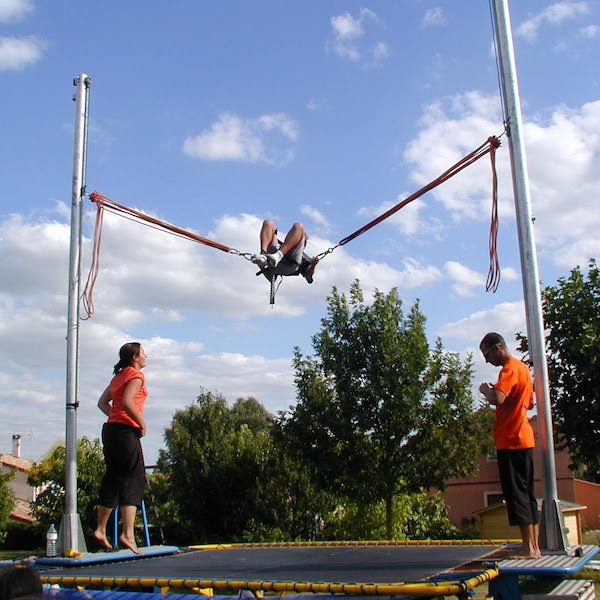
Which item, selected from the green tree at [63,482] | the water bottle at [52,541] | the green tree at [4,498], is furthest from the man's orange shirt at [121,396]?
the green tree at [4,498]

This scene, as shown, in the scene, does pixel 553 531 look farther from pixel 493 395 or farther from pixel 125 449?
pixel 125 449

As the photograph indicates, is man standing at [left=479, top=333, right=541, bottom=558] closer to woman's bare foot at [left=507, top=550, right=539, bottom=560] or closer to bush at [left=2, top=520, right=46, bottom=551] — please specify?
woman's bare foot at [left=507, top=550, right=539, bottom=560]

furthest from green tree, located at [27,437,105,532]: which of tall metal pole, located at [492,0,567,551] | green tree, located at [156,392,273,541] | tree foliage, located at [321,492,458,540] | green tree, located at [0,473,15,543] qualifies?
tall metal pole, located at [492,0,567,551]

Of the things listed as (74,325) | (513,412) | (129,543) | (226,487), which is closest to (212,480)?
(226,487)

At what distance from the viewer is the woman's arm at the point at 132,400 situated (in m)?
4.98

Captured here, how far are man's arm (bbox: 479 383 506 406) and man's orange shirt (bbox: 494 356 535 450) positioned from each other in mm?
22

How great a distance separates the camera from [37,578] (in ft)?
5.44

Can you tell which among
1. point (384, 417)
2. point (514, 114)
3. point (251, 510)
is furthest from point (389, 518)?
point (514, 114)

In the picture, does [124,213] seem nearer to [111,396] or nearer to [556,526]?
[111,396]

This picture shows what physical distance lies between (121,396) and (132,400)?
0.11 m

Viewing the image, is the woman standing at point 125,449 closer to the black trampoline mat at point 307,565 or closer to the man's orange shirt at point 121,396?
the man's orange shirt at point 121,396

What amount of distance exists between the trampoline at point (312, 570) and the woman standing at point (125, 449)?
338mm

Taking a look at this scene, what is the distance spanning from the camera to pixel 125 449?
5.01 m

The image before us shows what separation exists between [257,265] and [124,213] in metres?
1.40
